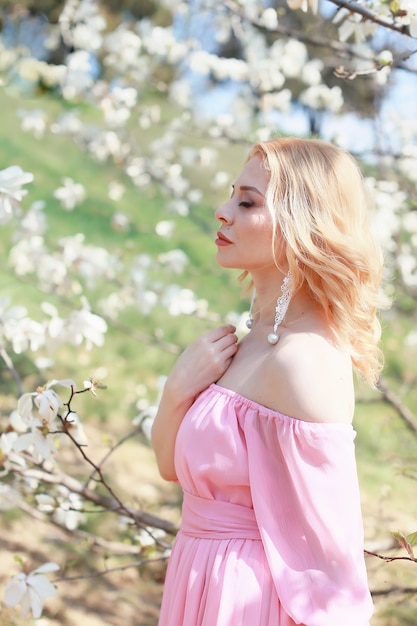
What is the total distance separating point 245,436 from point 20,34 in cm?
1566

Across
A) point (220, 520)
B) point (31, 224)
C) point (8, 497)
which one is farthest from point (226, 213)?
point (31, 224)

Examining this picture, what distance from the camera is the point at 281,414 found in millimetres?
1420

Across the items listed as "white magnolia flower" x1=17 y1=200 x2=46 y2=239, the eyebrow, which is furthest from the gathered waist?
"white magnolia flower" x1=17 y1=200 x2=46 y2=239

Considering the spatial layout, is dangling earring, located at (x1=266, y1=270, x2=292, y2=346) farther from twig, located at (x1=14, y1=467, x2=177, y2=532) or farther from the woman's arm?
twig, located at (x1=14, y1=467, x2=177, y2=532)

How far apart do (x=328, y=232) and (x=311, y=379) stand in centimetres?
32

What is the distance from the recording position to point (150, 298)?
151 inches

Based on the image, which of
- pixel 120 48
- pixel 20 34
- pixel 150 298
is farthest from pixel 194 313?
pixel 20 34

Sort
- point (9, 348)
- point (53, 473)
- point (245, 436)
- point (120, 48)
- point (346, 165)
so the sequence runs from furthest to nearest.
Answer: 1. point (9, 348)
2. point (120, 48)
3. point (53, 473)
4. point (346, 165)
5. point (245, 436)

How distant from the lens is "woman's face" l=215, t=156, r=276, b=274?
1.58 metres

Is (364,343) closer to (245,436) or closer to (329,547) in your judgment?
(245,436)

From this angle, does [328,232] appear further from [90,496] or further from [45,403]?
[90,496]

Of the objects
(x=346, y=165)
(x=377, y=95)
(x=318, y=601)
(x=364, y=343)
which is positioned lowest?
(x=318, y=601)

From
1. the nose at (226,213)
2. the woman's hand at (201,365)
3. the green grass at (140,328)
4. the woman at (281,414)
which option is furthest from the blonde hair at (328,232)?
the green grass at (140,328)

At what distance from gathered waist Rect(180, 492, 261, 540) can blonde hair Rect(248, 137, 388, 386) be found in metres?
0.41
